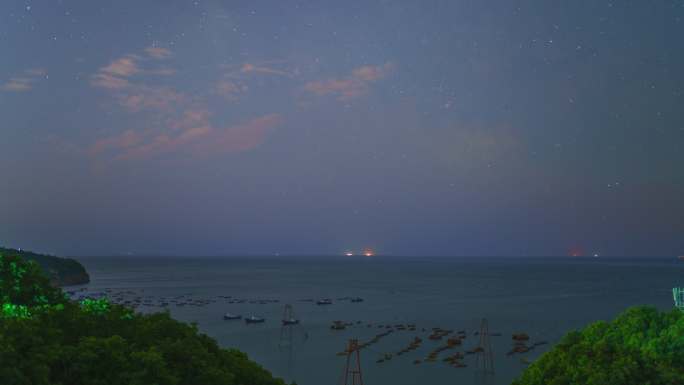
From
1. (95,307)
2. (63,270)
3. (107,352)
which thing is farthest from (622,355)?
(63,270)

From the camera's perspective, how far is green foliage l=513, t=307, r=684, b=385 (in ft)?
51.9

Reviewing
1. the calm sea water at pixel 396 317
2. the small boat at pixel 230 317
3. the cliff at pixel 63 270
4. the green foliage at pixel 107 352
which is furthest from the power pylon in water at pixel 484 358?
the cliff at pixel 63 270

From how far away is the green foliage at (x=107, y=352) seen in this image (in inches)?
394

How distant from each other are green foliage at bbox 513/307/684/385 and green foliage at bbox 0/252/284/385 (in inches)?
371

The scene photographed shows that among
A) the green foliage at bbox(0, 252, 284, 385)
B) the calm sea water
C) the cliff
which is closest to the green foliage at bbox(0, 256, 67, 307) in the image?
the green foliage at bbox(0, 252, 284, 385)

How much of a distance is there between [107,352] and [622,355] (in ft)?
48.9

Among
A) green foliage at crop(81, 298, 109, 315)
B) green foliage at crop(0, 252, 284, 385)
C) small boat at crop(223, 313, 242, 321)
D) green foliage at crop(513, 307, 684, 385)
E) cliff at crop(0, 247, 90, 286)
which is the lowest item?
small boat at crop(223, 313, 242, 321)

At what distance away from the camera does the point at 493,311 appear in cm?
9069

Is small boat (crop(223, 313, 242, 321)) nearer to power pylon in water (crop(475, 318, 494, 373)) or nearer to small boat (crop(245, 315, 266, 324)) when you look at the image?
small boat (crop(245, 315, 266, 324))

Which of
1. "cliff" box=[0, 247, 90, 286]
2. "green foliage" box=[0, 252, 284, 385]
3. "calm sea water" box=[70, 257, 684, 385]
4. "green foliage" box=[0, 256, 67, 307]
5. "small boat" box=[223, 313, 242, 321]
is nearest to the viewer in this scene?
"green foliage" box=[0, 252, 284, 385]

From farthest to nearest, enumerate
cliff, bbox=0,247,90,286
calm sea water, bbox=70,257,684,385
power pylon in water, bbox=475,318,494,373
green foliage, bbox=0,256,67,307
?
cliff, bbox=0,247,90,286 → power pylon in water, bbox=475,318,494,373 → calm sea water, bbox=70,257,684,385 → green foliage, bbox=0,256,67,307

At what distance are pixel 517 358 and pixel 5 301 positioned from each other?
49270 millimetres

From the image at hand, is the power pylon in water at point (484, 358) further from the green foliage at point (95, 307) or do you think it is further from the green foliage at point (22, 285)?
the green foliage at point (95, 307)

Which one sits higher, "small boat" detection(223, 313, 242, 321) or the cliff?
the cliff
